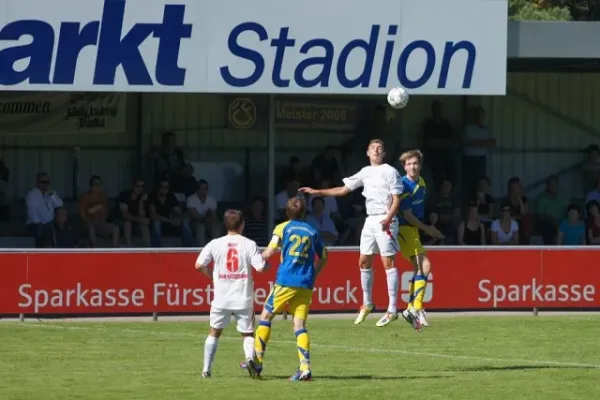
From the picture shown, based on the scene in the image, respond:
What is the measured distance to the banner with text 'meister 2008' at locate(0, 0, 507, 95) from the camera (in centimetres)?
2320

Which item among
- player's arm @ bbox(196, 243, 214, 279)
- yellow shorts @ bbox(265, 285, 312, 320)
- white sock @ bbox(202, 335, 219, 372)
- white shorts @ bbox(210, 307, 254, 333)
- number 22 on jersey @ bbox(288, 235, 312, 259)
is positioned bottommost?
white sock @ bbox(202, 335, 219, 372)

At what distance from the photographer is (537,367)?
595 inches

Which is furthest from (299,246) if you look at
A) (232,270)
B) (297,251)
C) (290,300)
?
(232,270)

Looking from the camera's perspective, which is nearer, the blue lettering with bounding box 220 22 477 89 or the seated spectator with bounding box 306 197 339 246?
the blue lettering with bounding box 220 22 477 89

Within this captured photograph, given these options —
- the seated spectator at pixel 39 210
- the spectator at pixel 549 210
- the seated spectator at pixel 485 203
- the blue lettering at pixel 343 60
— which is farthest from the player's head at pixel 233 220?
the spectator at pixel 549 210

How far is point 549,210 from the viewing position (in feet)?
92.0

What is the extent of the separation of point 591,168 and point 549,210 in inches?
74.5

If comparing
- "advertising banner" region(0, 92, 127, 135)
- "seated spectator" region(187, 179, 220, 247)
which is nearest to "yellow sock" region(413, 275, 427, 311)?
"seated spectator" region(187, 179, 220, 247)

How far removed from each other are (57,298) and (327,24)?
22.1ft

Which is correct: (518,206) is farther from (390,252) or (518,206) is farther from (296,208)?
(296,208)

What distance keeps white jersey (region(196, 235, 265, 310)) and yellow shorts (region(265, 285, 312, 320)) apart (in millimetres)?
271

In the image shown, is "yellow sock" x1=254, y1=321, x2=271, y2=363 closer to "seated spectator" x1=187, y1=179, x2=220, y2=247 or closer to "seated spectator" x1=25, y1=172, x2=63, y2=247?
"seated spectator" x1=25, y1=172, x2=63, y2=247

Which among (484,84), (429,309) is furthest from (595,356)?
(484,84)

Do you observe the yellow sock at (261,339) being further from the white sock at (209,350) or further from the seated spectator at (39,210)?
the seated spectator at (39,210)
